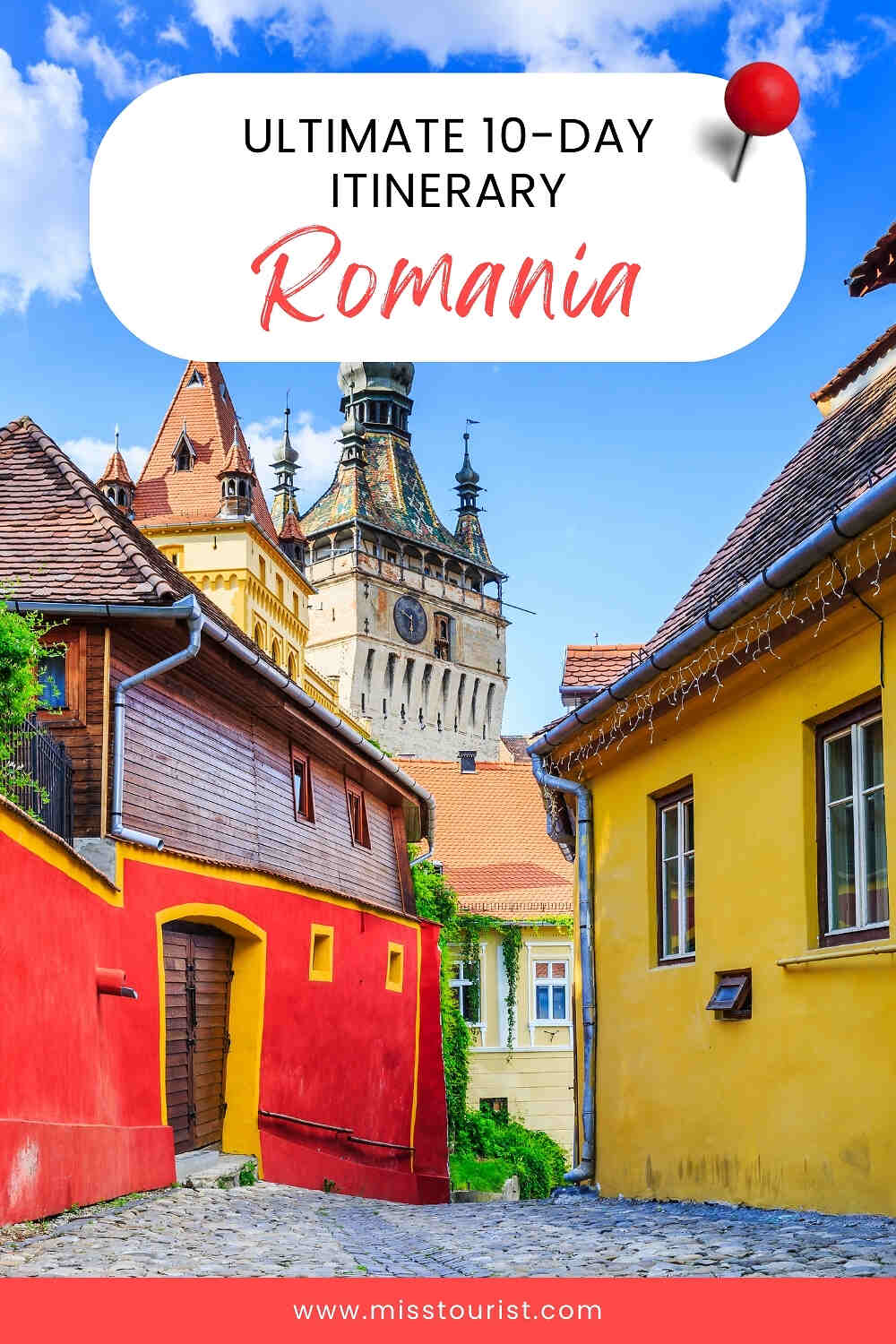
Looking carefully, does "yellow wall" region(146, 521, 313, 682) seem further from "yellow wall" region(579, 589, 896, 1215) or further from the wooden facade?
"yellow wall" region(579, 589, 896, 1215)

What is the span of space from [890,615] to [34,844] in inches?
180

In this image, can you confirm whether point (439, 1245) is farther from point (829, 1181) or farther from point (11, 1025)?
point (11, 1025)

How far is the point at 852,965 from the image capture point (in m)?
7.36

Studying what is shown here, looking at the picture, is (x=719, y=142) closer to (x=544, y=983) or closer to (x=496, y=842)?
(x=544, y=983)

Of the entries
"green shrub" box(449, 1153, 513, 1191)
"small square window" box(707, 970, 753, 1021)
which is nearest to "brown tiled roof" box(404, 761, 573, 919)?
"green shrub" box(449, 1153, 513, 1191)

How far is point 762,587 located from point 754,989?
8.02ft

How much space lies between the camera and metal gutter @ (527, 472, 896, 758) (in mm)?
6445

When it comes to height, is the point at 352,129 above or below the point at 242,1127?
above

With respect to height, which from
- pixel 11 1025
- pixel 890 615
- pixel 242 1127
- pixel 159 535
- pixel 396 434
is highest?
pixel 396 434

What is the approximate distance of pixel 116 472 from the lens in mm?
53344

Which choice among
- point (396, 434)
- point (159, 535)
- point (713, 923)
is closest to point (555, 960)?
point (159, 535)

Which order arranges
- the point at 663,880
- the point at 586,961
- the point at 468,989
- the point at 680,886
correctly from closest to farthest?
the point at 680,886, the point at 663,880, the point at 586,961, the point at 468,989

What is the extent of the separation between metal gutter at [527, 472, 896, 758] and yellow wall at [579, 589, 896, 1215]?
0.34 m

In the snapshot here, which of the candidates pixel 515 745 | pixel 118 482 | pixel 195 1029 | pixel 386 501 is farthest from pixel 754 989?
pixel 386 501
